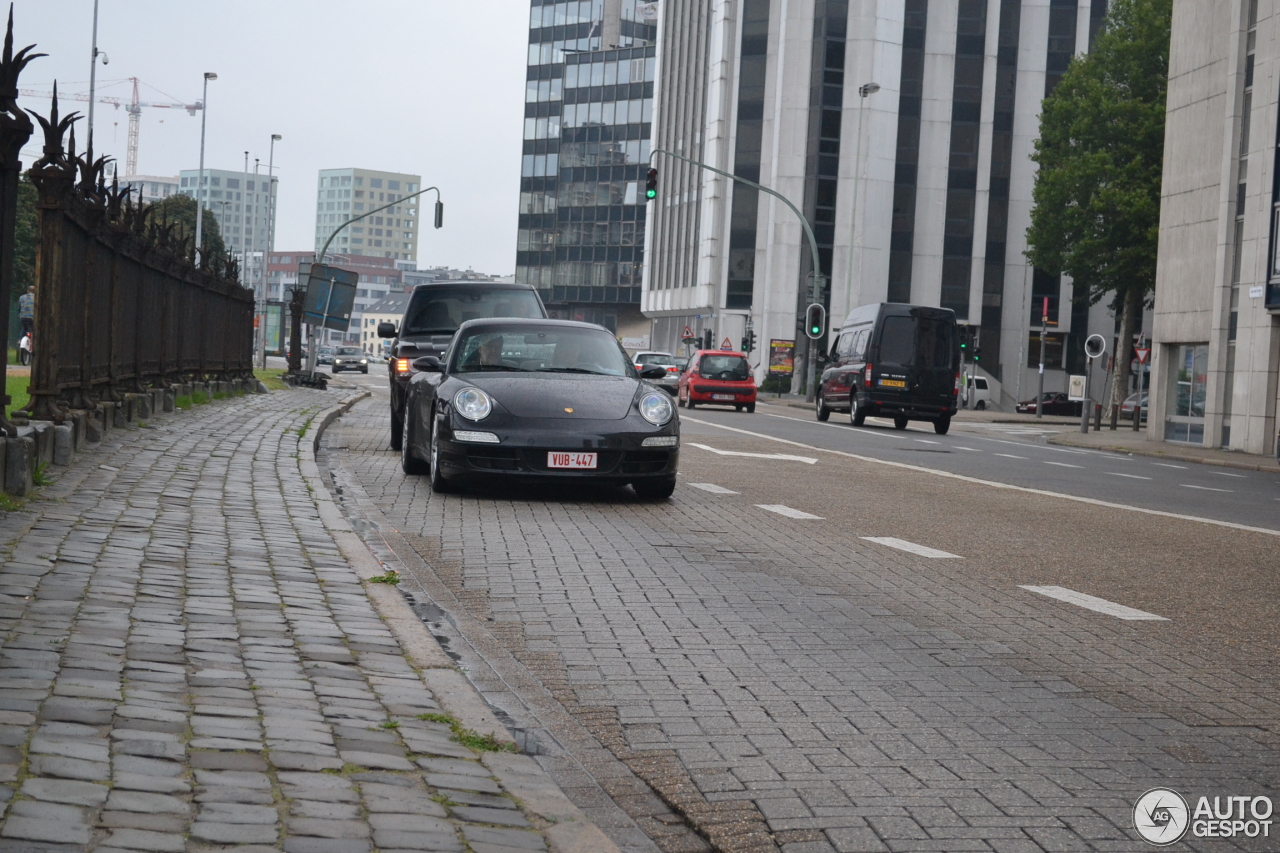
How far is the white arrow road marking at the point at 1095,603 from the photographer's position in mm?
7758

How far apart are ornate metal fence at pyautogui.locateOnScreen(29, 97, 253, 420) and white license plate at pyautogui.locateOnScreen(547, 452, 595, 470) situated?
368 centimetres

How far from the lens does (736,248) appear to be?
8631 cm

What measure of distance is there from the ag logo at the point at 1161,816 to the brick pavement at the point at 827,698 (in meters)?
0.05

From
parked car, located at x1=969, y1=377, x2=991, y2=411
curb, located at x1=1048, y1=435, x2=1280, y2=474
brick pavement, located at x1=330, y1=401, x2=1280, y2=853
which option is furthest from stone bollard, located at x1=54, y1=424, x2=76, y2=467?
parked car, located at x1=969, y1=377, x2=991, y2=411

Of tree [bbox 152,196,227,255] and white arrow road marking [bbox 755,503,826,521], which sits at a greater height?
tree [bbox 152,196,227,255]

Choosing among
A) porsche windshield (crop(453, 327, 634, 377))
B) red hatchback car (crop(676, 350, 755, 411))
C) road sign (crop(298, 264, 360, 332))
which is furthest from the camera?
road sign (crop(298, 264, 360, 332))

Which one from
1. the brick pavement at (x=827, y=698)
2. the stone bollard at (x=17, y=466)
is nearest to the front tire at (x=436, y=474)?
the brick pavement at (x=827, y=698)

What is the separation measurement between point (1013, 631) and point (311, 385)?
3335 centimetres

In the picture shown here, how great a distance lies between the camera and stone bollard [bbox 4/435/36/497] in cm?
920

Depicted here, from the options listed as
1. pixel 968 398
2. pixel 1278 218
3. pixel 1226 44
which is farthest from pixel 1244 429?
pixel 968 398

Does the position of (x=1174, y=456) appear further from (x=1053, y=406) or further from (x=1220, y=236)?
(x=1053, y=406)

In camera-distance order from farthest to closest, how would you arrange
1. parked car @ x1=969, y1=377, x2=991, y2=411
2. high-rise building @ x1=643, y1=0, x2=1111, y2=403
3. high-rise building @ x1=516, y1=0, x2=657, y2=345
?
high-rise building @ x1=516, y1=0, x2=657, y2=345 < high-rise building @ x1=643, y1=0, x2=1111, y2=403 < parked car @ x1=969, y1=377, x2=991, y2=411

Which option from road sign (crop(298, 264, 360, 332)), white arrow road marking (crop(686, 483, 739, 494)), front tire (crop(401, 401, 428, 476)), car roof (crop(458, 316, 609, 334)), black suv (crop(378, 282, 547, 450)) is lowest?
white arrow road marking (crop(686, 483, 739, 494))

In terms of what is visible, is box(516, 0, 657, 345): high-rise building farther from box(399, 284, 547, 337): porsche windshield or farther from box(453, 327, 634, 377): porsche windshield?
box(453, 327, 634, 377): porsche windshield
